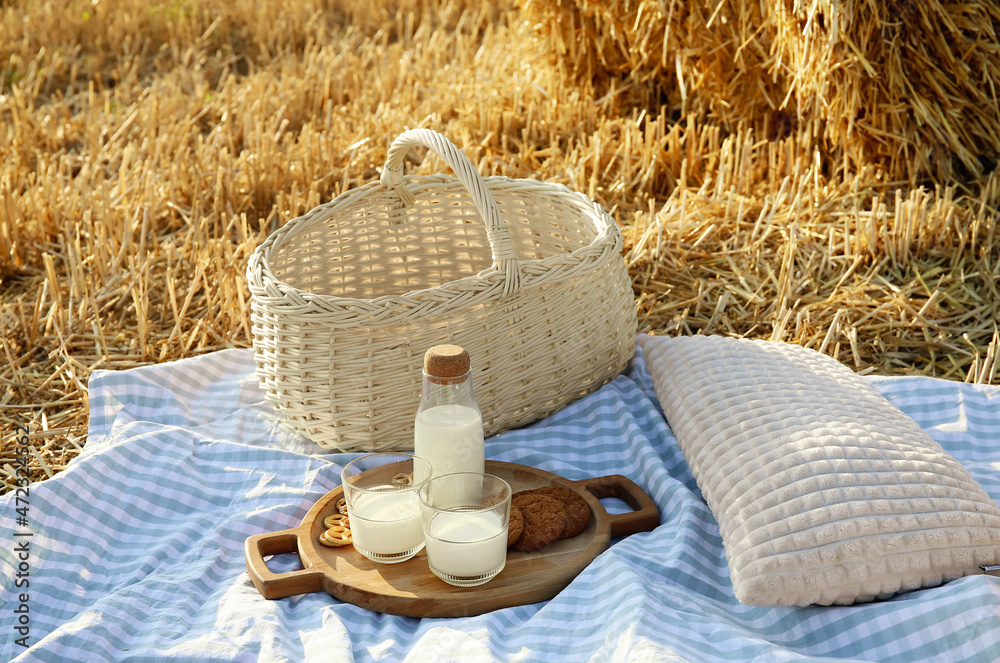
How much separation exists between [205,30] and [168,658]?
4032 millimetres

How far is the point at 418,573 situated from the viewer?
4.43 feet

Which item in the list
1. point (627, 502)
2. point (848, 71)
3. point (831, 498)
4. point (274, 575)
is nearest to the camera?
point (831, 498)

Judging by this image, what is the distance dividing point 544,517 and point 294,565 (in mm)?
414

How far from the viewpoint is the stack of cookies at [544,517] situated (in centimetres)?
139

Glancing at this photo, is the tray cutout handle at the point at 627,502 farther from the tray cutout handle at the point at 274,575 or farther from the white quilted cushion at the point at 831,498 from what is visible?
the tray cutout handle at the point at 274,575

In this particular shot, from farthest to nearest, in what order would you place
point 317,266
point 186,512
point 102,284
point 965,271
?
1. point 102,284
2. point 965,271
3. point 317,266
4. point 186,512

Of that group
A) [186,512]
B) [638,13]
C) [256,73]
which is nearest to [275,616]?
[186,512]

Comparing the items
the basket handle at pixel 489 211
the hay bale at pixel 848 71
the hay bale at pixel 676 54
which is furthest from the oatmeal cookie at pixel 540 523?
the hay bale at pixel 676 54

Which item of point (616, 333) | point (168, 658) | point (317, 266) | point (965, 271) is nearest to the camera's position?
Result: point (168, 658)

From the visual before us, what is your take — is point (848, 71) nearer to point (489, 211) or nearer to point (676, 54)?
point (676, 54)

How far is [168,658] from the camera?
1.22 meters

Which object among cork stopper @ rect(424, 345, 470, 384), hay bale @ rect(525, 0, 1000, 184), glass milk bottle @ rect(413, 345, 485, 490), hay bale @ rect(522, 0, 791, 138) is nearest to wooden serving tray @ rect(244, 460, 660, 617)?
glass milk bottle @ rect(413, 345, 485, 490)

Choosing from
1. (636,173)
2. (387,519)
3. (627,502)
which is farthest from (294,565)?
(636,173)

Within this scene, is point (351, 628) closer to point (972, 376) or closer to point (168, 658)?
point (168, 658)
